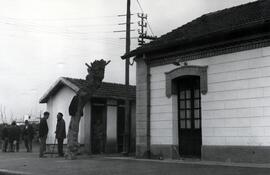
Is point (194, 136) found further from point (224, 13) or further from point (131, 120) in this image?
point (131, 120)

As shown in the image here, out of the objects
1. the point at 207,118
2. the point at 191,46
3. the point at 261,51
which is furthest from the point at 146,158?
the point at 261,51

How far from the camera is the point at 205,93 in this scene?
567 inches

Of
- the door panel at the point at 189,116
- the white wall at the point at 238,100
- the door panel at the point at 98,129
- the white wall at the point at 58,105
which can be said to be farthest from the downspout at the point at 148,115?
the white wall at the point at 58,105

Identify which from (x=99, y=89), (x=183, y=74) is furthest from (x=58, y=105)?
(x=183, y=74)

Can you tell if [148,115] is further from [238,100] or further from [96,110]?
[96,110]

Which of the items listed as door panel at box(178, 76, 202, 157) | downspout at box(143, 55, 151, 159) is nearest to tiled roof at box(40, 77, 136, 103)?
downspout at box(143, 55, 151, 159)

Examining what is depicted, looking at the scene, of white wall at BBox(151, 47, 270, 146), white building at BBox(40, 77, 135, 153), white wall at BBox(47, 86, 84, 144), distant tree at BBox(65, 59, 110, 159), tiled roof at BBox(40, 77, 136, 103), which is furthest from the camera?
white wall at BBox(47, 86, 84, 144)

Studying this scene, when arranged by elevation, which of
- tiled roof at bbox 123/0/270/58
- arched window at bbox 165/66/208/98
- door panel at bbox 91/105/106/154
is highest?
tiled roof at bbox 123/0/270/58

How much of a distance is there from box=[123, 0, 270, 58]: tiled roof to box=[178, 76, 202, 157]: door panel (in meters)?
1.51

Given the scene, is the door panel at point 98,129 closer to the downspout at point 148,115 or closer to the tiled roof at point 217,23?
the tiled roof at point 217,23

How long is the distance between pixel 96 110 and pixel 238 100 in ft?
30.5

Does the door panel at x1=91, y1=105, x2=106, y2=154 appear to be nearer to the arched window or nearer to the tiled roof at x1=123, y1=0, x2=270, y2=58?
the tiled roof at x1=123, y1=0, x2=270, y2=58

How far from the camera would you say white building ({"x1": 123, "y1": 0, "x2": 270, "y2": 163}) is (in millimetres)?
12891

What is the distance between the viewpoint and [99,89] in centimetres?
2144
